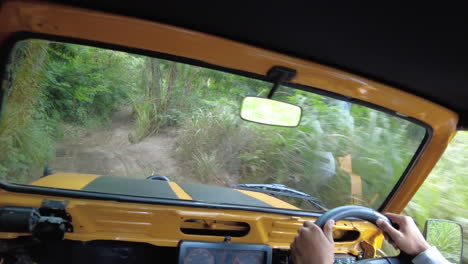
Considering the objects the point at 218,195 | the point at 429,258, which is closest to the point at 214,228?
the point at 218,195

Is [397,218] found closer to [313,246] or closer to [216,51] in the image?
[313,246]

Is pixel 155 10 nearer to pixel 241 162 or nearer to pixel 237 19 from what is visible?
pixel 237 19

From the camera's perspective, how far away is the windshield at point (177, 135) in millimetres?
1754

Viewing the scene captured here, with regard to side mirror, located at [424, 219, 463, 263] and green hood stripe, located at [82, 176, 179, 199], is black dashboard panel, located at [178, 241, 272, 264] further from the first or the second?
side mirror, located at [424, 219, 463, 263]

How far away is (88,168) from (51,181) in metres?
0.28

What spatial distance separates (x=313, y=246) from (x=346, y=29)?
3.52 feet

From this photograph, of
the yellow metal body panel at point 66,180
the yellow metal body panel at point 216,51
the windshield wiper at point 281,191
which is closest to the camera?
the yellow metal body panel at point 216,51

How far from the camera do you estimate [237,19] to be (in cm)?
151

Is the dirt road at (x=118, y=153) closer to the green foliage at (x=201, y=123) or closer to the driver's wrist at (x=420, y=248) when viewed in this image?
the green foliage at (x=201, y=123)

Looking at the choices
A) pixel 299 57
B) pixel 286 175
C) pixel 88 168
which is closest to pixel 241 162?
pixel 286 175

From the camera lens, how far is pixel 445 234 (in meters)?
2.43

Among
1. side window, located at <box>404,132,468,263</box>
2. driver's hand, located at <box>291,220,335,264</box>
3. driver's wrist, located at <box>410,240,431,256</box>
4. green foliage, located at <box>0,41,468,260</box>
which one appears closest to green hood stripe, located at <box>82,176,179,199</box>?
green foliage, located at <box>0,41,468,260</box>

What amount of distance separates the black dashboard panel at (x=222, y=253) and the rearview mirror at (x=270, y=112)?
2.66 feet

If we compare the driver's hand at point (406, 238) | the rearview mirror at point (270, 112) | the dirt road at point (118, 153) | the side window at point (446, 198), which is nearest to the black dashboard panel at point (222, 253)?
the dirt road at point (118, 153)
